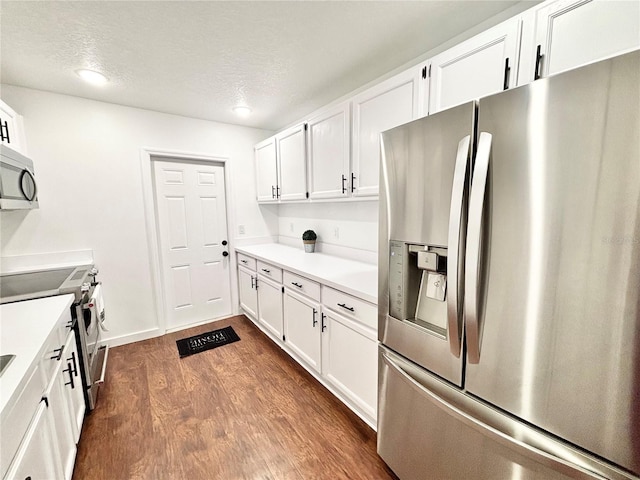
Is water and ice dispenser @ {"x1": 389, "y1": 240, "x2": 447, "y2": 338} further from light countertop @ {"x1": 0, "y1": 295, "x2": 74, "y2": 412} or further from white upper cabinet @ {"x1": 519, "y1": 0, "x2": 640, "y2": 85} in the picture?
light countertop @ {"x1": 0, "y1": 295, "x2": 74, "y2": 412}

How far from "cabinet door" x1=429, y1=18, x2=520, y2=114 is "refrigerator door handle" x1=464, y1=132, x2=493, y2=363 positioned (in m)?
0.60

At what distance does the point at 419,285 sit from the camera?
1.23 metres

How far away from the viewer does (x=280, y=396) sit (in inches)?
80.5

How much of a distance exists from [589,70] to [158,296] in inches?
139

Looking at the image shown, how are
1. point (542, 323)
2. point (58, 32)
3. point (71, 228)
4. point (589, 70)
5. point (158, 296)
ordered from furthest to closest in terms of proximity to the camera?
point (158, 296), point (71, 228), point (58, 32), point (542, 323), point (589, 70)

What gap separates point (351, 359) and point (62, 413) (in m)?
1.53

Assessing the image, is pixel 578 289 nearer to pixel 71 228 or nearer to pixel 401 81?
pixel 401 81

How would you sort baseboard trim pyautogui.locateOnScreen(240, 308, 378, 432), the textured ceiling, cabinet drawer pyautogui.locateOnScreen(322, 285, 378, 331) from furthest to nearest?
baseboard trim pyautogui.locateOnScreen(240, 308, 378, 432) < cabinet drawer pyautogui.locateOnScreen(322, 285, 378, 331) < the textured ceiling

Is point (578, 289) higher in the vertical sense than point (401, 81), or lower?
lower

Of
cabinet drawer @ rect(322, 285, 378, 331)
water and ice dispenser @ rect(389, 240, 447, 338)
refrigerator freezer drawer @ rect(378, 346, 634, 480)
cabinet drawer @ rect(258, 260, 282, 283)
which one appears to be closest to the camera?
refrigerator freezer drawer @ rect(378, 346, 634, 480)

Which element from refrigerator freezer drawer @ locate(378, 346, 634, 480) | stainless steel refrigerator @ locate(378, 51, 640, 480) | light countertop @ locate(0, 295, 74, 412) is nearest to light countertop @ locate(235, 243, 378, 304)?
refrigerator freezer drawer @ locate(378, 346, 634, 480)

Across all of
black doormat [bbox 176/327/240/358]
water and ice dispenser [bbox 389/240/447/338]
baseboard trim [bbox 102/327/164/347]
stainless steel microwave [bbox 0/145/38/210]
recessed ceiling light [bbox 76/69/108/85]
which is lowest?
black doormat [bbox 176/327/240/358]

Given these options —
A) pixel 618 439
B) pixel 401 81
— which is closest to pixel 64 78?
pixel 401 81

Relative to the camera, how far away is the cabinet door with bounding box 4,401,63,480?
0.84m
